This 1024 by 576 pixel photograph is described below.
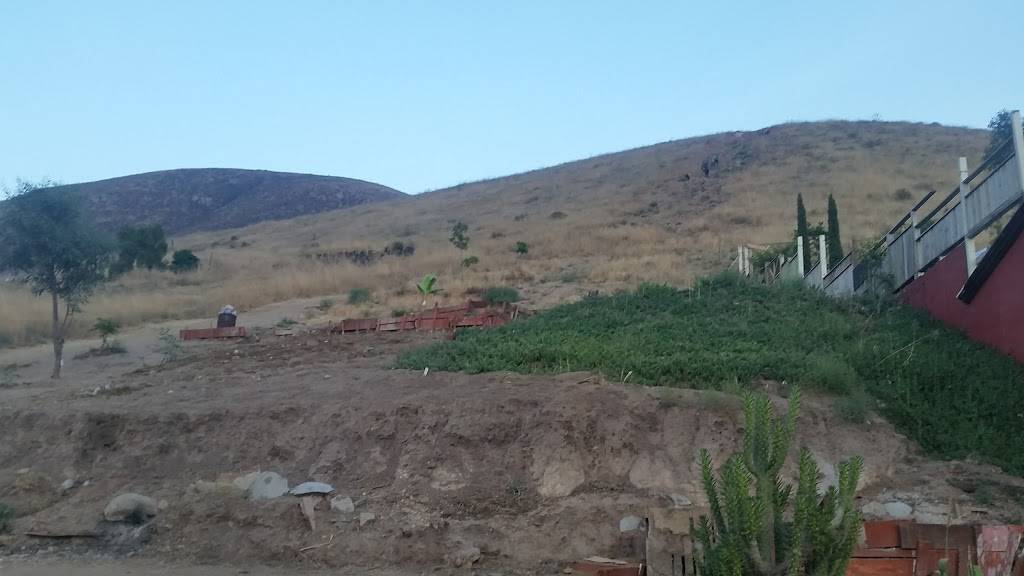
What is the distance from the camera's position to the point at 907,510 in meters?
8.12

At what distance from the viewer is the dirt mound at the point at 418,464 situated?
820 cm

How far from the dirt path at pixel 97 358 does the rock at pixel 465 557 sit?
8.78m

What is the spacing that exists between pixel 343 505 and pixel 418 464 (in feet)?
2.82

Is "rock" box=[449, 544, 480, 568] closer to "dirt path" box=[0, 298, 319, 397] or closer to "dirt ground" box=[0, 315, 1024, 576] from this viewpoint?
→ "dirt ground" box=[0, 315, 1024, 576]

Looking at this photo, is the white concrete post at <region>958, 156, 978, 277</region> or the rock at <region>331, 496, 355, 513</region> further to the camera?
the white concrete post at <region>958, 156, 978, 277</region>

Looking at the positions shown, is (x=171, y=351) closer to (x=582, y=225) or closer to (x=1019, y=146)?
(x=1019, y=146)

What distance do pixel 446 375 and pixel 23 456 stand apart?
206 inches

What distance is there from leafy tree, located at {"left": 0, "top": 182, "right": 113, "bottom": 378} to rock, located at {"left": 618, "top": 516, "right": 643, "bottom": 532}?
1334cm

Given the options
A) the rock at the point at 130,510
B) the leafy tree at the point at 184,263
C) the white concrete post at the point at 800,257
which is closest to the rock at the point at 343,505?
the rock at the point at 130,510

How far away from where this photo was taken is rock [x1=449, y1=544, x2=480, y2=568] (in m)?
7.86

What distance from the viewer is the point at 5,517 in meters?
9.24

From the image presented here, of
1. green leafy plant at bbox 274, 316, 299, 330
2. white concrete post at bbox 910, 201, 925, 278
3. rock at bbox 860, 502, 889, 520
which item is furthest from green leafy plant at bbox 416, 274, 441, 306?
rock at bbox 860, 502, 889, 520

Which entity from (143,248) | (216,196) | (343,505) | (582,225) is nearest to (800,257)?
(343,505)

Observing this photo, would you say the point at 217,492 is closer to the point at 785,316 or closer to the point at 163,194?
the point at 785,316
